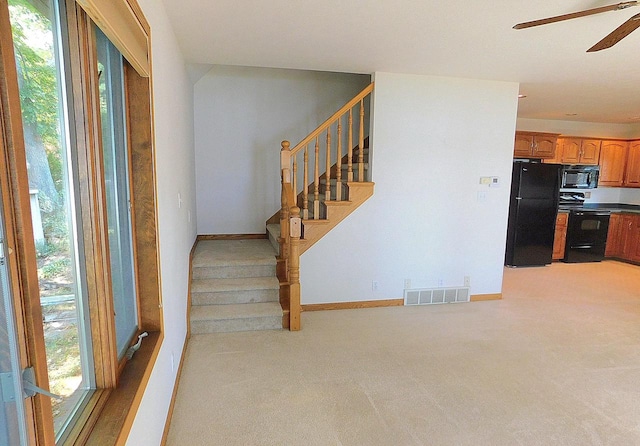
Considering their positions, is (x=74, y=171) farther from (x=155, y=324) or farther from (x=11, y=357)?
(x=155, y=324)

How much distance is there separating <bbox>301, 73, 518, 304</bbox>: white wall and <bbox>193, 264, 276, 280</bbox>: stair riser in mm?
379

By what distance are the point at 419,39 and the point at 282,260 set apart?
236 centimetres

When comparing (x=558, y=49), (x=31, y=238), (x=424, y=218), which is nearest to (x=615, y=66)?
(x=558, y=49)

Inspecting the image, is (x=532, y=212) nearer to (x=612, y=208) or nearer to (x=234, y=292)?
(x=612, y=208)

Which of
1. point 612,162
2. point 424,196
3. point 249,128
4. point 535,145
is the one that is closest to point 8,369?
point 424,196

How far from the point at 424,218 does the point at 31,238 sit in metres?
3.71

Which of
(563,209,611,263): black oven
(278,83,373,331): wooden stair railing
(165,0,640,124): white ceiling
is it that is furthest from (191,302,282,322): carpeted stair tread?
(563,209,611,263): black oven

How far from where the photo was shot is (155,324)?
6.00 ft

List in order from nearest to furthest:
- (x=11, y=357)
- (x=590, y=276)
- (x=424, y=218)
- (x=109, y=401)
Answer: (x=11, y=357) < (x=109, y=401) < (x=424, y=218) < (x=590, y=276)

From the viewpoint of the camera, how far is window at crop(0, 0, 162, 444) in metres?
0.71

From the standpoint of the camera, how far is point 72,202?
1113 millimetres

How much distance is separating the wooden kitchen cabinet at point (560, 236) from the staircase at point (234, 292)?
506 cm

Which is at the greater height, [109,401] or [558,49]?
[558,49]

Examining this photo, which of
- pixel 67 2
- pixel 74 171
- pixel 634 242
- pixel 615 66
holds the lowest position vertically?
pixel 634 242
